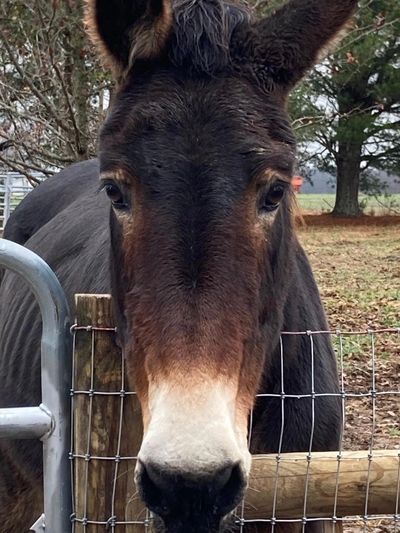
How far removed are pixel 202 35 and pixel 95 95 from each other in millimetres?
6745

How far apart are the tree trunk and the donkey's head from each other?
80.0 ft

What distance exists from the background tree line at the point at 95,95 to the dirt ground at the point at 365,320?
2058 mm

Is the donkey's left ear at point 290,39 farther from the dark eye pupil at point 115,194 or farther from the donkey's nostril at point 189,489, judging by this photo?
the donkey's nostril at point 189,489

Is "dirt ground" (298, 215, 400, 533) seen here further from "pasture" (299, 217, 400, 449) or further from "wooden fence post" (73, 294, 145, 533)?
"wooden fence post" (73, 294, 145, 533)

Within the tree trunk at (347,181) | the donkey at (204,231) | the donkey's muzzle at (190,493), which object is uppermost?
the tree trunk at (347,181)

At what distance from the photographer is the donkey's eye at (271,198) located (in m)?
2.32

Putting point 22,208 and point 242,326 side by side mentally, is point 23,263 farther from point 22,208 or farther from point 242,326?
point 22,208

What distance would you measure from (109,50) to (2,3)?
547 centimetres

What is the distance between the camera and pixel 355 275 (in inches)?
523

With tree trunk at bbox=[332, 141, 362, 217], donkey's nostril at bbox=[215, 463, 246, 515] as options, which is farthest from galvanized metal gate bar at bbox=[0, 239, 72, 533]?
tree trunk at bbox=[332, 141, 362, 217]

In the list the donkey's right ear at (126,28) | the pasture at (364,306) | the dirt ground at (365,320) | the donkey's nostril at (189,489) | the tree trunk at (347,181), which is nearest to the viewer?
the donkey's nostril at (189,489)

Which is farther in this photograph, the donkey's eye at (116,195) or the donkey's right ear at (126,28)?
the donkey's right ear at (126,28)

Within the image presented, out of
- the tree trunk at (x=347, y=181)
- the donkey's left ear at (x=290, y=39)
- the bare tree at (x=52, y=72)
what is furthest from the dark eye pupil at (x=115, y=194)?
the tree trunk at (x=347, y=181)

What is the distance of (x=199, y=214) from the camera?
213cm
